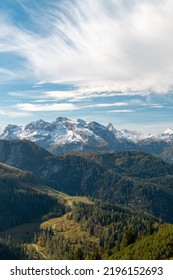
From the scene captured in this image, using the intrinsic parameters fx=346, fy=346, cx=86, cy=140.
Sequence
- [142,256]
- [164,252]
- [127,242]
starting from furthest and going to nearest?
[127,242], [142,256], [164,252]

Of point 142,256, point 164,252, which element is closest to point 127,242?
point 142,256

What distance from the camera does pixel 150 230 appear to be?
6934 inches
